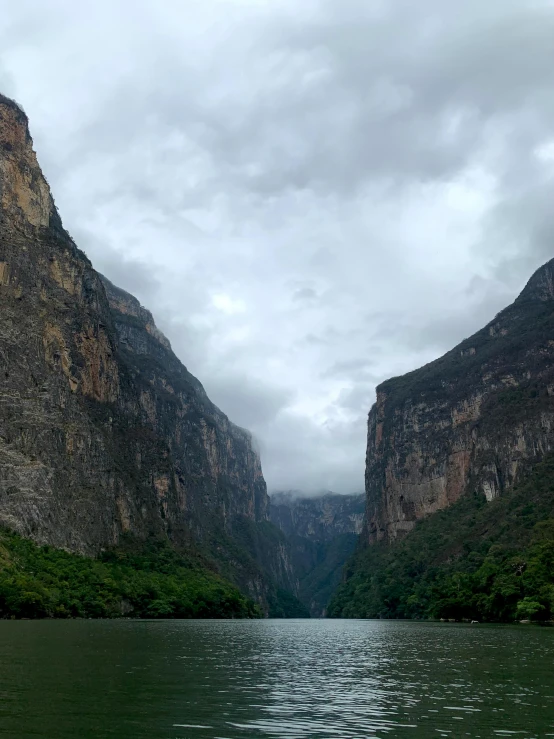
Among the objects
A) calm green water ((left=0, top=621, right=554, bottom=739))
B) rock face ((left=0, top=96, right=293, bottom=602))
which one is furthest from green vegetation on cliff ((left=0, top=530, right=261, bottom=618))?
calm green water ((left=0, top=621, right=554, bottom=739))

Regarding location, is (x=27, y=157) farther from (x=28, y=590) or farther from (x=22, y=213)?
(x=28, y=590)

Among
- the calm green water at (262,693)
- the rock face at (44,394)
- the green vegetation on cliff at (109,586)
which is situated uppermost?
the rock face at (44,394)

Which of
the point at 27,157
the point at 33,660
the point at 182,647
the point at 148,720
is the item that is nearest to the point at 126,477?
the point at 27,157

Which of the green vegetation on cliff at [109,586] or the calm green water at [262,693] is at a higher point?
the green vegetation on cliff at [109,586]

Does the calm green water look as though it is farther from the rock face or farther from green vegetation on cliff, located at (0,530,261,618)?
the rock face

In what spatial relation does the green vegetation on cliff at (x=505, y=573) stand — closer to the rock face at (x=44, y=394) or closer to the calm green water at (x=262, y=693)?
the calm green water at (x=262, y=693)

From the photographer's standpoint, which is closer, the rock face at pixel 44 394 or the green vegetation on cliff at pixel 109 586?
the green vegetation on cliff at pixel 109 586

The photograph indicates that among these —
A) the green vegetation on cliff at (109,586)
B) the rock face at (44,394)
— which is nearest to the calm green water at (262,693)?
the green vegetation on cliff at (109,586)
